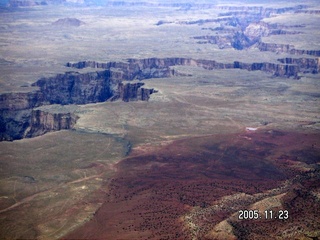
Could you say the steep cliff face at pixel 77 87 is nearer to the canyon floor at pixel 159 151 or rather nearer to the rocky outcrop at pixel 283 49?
the canyon floor at pixel 159 151

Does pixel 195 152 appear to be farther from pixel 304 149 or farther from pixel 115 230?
pixel 115 230

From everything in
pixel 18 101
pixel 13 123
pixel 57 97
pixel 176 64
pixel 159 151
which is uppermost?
pixel 176 64

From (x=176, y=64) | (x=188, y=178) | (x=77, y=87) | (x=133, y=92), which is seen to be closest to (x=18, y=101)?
(x=77, y=87)

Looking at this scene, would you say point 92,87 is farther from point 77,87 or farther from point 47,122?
point 47,122

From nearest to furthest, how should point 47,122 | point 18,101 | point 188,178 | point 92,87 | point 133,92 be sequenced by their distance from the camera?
point 188,178 < point 47,122 < point 18,101 < point 133,92 < point 92,87
